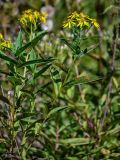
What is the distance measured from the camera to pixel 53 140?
1.86 metres

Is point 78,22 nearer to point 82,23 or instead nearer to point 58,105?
point 82,23

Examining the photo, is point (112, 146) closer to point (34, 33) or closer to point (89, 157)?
point (89, 157)

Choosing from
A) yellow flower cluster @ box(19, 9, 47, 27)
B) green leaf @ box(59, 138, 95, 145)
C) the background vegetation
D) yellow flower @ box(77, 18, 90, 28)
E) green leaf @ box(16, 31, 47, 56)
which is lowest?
green leaf @ box(59, 138, 95, 145)

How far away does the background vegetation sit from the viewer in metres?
1.28

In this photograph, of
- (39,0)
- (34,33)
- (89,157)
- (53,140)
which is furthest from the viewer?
(39,0)

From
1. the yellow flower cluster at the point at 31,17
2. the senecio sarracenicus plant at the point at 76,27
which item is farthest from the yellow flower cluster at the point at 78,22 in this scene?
the yellow flower cluster at the point at 31,17

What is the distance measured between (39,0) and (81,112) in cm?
182

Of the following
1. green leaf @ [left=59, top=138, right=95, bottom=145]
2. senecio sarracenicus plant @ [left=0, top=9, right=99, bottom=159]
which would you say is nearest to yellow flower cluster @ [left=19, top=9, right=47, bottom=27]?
senecio sarracenicus plant @ [left=0, top=9, right=99, bottom=159]

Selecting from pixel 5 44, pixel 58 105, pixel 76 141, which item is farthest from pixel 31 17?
pixel 76 141

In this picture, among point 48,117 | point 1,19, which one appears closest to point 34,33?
point 48,117

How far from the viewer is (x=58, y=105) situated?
1.80m

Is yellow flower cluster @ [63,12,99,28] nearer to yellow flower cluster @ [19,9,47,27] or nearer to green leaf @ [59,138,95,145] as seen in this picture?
yellow flower cluster @ [19,9,47,27]

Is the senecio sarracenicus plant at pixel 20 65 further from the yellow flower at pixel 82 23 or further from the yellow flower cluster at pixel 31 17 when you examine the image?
the yellow flower at pixel 82 23

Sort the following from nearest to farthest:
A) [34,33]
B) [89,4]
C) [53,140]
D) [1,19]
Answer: [34,33] < [53,140] < [1,19] < [89,4]
